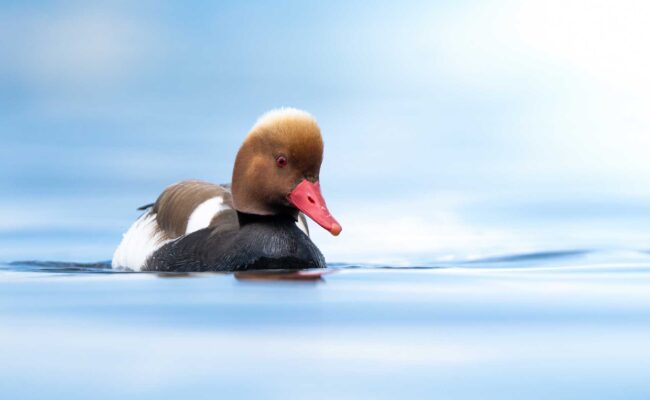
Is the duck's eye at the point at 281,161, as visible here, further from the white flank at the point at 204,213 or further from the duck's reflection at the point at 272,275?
the white flank at the point at 204,213

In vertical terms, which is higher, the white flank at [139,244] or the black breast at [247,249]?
the white flank at [139,244]

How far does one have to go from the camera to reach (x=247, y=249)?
Answer: 534cm

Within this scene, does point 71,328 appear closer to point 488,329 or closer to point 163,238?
point 488,329

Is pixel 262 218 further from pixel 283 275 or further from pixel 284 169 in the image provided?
pixel 283 275

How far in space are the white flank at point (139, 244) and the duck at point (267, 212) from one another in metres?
0.47

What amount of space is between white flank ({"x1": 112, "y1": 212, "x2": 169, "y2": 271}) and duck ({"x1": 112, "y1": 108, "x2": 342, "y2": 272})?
0.47 m

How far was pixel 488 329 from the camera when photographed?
3.01 metres

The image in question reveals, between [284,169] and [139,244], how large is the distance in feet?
5.75

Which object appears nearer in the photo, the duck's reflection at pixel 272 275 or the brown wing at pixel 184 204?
the duck's reflection at pixel 272 275

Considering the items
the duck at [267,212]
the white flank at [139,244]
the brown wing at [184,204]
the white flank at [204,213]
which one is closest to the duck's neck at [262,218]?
the duck at [267,212]

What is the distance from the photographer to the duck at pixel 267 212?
534 cm

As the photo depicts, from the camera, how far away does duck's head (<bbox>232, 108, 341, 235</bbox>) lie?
5430 millimetres

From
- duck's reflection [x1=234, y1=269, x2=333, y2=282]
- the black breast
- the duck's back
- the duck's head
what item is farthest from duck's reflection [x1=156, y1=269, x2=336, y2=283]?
the duck's back

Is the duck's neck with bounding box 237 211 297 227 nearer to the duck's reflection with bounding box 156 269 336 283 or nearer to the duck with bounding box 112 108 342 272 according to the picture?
the duck with bounding box 112 108 342 272
